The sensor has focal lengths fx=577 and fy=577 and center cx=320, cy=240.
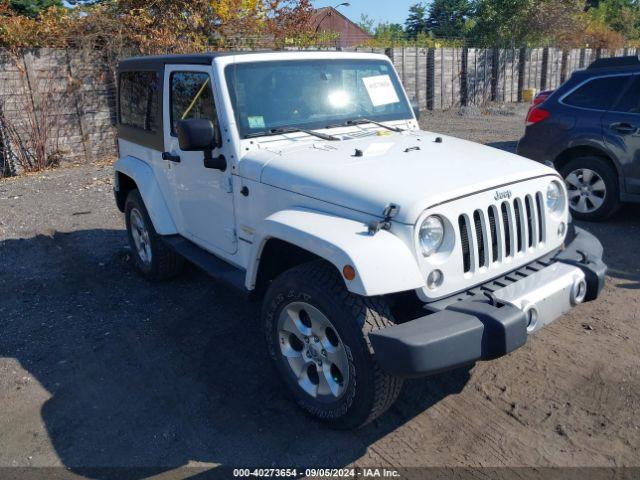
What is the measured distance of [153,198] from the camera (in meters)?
4.98

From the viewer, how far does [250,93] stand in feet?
13.0

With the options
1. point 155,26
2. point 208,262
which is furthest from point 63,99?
point 208,262

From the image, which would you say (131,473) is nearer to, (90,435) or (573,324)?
(90,435)

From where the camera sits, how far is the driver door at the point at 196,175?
4.06m

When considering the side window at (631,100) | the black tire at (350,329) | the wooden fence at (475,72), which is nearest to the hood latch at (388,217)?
the black tire at (350,329)

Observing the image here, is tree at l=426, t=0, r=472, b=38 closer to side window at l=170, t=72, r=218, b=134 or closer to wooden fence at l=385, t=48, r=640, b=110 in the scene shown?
wooden fence at l=385, t=48, r=640, b=110

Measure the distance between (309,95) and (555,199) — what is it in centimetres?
183

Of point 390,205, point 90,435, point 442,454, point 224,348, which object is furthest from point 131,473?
point 390,205

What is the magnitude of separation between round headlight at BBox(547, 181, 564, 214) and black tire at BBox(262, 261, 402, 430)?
1.39m

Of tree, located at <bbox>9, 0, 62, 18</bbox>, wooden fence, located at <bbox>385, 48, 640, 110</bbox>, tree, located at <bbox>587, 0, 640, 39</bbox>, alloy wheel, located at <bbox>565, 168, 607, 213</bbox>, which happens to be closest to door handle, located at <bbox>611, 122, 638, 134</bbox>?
alloy wheel, located at <bbox>565, 168, 607, 213</bbox>

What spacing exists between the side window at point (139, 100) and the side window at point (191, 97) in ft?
1.25

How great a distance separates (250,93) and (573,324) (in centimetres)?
294

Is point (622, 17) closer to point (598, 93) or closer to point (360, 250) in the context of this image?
point (598, 93)

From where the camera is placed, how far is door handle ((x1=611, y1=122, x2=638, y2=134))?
615 centimetres
